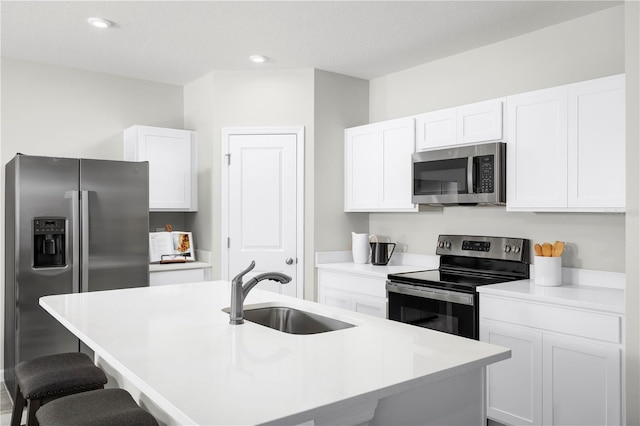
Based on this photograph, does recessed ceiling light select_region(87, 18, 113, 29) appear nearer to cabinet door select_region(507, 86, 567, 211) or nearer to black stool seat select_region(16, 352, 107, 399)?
black stool seat select_region(16, 352, 107, 399)

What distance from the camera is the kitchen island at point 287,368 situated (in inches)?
47.3

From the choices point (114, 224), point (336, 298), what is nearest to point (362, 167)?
point (336, 298)

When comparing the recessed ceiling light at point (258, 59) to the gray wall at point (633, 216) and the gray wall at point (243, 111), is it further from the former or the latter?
the gray wall at point (633, 216)

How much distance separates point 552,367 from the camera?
2564 millimetres

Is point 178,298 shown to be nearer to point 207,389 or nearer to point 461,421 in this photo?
point 207,389

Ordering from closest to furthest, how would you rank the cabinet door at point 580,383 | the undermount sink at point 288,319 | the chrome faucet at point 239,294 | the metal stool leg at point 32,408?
the chrome faucet at point 239,294 < the metal stool leg at point 32,408 < the undermount sink at point 288,319 < the cabinet door at point 580,383

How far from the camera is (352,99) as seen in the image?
434cm

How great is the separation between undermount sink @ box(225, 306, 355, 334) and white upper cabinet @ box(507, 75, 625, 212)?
1544 millimetres

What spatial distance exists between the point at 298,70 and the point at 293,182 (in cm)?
92

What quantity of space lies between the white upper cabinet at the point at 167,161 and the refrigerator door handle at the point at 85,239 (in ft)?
2.43

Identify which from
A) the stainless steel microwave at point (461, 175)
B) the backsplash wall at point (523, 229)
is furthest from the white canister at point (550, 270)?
the stainless steel microwave at point (461, 175)

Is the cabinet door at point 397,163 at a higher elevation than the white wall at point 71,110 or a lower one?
lower

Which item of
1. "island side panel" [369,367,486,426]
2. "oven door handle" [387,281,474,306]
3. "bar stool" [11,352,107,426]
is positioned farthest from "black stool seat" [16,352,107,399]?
"oven door handle" [387,281,474,306]

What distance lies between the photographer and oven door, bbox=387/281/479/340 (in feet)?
9.52
